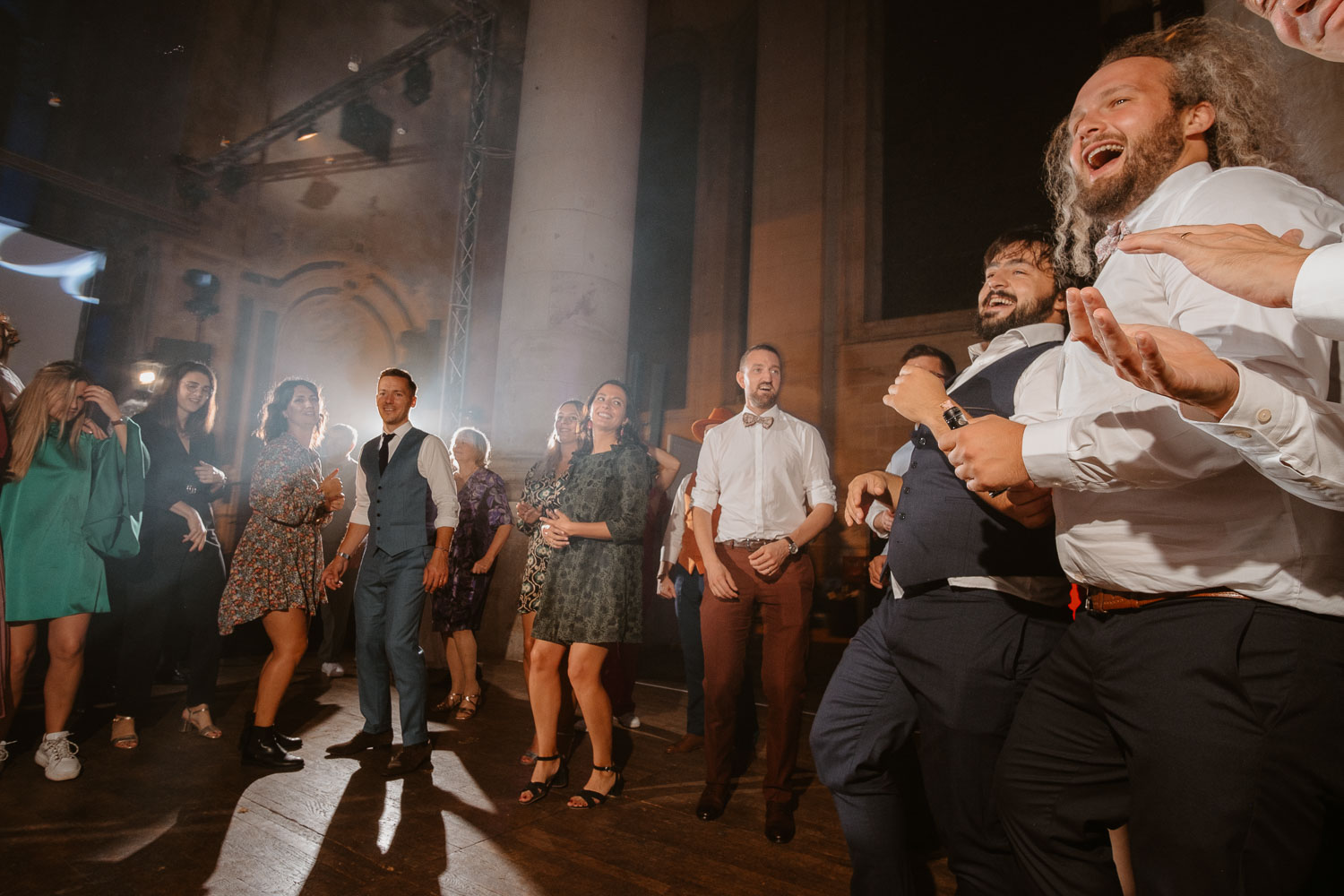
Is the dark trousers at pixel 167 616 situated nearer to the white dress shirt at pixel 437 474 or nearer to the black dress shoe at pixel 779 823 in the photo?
the white dress shirt at pixel 437 474

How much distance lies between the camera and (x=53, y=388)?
2.99 metres

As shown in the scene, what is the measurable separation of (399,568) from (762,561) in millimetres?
1669

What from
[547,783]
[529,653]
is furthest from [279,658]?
[547,783]

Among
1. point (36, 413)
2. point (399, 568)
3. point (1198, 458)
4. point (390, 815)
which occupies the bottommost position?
point (390, 815)

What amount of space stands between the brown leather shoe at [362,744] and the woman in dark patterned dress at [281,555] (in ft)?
0.57

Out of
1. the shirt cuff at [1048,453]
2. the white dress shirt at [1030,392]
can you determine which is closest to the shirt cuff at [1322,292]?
the shirt cuff at [1048,453]

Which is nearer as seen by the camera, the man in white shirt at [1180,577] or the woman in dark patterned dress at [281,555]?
the man in white shirt at [1180,577]

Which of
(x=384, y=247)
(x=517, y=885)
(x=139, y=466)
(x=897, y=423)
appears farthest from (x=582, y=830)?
(x=384, y=247)

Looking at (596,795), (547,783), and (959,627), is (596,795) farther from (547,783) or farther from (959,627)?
(959,627)

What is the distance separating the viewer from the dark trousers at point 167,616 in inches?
134

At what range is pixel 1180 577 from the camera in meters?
1.02

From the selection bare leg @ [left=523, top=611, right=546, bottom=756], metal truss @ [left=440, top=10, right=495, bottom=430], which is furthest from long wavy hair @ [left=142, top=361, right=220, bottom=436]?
metal truss @ [left=440, top=10, right=495, bottom=430]

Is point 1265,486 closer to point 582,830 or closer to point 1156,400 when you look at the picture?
point 1156,400

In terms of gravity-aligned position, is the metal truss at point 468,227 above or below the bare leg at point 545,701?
above
